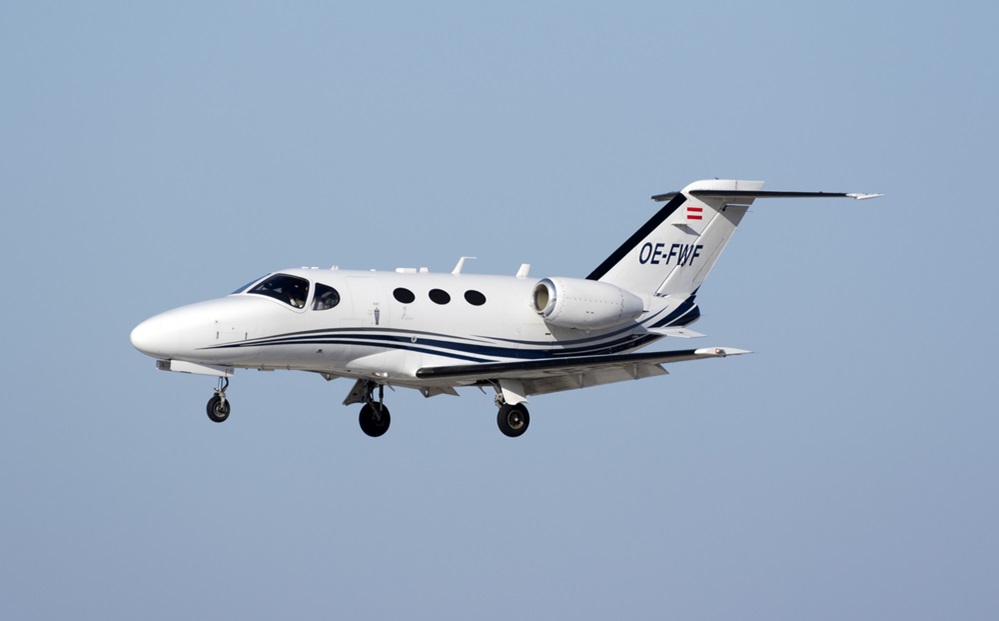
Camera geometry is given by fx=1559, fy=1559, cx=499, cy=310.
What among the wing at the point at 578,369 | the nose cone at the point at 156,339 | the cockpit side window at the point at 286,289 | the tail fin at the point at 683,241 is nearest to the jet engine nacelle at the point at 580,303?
the wing at the point at 578,369

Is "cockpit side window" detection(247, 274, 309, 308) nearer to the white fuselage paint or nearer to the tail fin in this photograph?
the white fuselage paint

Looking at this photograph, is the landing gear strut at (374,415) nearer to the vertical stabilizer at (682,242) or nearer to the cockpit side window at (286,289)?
the cockpit side window at (286,289)

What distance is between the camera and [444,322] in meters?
28.5

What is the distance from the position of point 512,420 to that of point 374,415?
2.99 meters

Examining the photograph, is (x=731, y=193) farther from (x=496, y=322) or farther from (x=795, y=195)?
(x=496, y=322)

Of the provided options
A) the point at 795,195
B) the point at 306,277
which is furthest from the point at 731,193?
the point at 306,277

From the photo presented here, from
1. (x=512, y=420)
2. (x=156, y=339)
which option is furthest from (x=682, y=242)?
(x=156, y=339)

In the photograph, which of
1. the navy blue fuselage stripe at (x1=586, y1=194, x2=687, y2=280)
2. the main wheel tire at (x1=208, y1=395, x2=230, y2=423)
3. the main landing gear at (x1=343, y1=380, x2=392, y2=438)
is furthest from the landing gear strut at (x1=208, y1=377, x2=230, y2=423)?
the navy blue fuselage stripe at (x1=586, y1=194, x2=687, y2=280)

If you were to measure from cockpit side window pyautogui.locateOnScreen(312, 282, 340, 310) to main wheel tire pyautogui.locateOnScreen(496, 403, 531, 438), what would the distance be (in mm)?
3905

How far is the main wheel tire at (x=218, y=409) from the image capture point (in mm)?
26938

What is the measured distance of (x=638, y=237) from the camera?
103 feet

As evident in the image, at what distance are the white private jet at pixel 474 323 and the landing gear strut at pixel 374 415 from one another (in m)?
0.02

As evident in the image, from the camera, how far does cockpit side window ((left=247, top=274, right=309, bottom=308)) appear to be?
27.4m

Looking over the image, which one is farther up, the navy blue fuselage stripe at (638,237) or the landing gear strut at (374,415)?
the navy blue fuselage stripe at (638,237)
